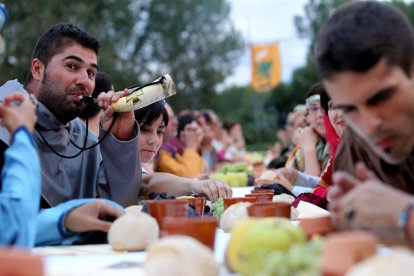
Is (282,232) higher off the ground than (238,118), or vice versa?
(238,118)

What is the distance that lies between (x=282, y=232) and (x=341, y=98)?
43 cm

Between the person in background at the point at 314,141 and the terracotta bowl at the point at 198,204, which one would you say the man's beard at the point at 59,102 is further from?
the person in background at the point at 314,141

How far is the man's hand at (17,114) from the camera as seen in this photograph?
6.00 ft

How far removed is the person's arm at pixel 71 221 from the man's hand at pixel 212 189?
2.93 ft

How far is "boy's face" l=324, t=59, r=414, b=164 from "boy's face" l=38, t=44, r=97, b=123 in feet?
6.20

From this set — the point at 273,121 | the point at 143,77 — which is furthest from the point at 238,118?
the point at 143,77

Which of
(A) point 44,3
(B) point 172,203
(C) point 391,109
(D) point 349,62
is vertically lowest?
(B) point 172,203

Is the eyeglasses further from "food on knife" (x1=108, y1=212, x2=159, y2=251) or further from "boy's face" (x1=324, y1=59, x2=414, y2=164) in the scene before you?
"boy's face" (x1=324, y1=59, x2=414, y2=164)

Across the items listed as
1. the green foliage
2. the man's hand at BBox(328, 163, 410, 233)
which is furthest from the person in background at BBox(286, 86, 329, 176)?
the green foliage

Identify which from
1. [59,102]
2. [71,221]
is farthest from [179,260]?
[59,102]

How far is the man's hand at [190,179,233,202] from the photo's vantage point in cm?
299

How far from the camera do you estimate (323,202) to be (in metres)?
3.11

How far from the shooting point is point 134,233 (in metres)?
1.87

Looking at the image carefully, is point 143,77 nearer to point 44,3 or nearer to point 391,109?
point 44,3
